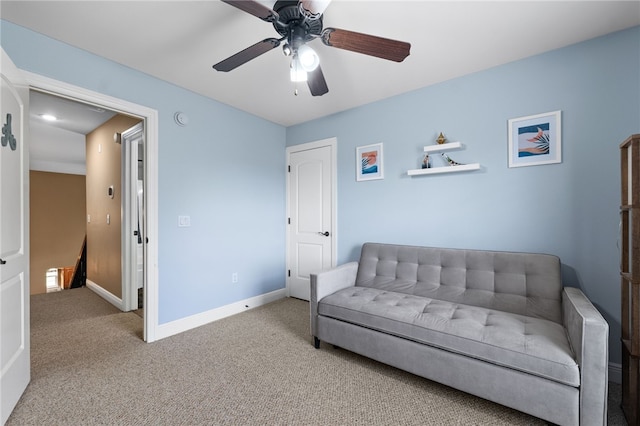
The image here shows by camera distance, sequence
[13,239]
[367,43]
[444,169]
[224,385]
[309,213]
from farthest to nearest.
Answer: [309,213], [444,169], [224,385], [13,239], [367,43]

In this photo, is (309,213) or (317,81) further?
(309,213)

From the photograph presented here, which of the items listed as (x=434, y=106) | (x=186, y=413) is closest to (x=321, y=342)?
(x=186, y=413)

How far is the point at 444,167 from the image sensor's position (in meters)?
2.68

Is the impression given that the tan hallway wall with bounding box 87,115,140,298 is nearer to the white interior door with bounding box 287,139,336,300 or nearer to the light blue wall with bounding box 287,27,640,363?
the white interior door with bounding box 287,139,336,300

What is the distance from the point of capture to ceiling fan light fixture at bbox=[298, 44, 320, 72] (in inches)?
65.3

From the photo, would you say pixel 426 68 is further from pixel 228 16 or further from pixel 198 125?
pixel 198 125

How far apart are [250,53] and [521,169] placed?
230cm

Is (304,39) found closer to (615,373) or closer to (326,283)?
(326,283)

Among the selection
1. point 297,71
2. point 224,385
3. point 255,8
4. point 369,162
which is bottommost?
point 224,385

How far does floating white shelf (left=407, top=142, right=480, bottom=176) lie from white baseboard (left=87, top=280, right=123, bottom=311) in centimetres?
389

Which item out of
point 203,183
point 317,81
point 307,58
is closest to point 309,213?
point 203,183

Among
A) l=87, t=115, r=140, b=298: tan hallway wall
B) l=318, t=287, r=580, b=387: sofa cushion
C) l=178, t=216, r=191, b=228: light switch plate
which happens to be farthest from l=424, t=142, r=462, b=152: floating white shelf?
l=87, t=115, r=140, b=298: tan hallway wall

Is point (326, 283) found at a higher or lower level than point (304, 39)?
lower

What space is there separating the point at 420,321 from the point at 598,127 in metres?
1.95
